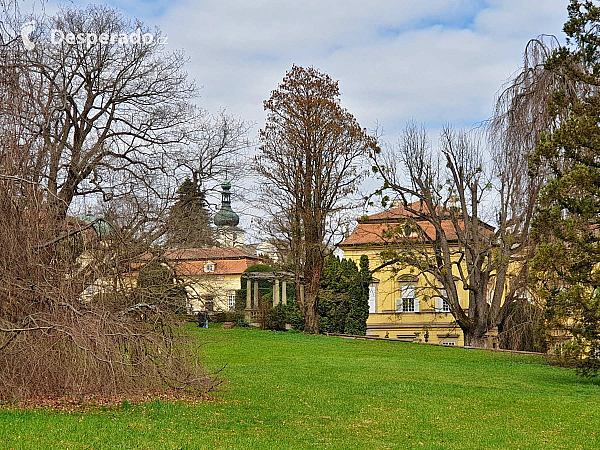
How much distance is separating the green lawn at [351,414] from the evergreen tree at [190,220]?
4241mm

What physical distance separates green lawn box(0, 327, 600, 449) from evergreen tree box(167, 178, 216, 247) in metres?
4.24

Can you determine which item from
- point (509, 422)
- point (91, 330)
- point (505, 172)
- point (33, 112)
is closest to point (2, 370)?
point (91, 330)

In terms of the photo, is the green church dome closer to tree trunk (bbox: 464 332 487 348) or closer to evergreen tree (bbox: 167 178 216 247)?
evergreen tree (bbox: 167 178 216 247)

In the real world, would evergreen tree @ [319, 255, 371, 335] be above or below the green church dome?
below

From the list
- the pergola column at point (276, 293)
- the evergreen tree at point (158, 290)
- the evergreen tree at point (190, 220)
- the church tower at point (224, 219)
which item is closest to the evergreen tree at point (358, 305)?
the pergola column at point (276, 293)

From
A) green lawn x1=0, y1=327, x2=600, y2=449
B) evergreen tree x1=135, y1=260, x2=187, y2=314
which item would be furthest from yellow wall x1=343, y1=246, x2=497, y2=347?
evergreen tree x1=135, y1=260, x2=187, y2=314

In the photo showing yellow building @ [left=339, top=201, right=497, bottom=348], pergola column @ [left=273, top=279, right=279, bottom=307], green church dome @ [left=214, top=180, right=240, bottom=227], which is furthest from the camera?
yellow building @ [left=339, top=201, right=497, bottom=348]

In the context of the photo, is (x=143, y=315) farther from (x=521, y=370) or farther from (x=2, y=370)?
(x=521, y=370)

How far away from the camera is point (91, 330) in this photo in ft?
34.7

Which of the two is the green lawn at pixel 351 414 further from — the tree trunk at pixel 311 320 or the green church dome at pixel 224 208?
the tree trunk at pixel 311 320

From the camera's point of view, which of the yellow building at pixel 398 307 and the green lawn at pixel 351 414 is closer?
the green lawn at pixel 351 414

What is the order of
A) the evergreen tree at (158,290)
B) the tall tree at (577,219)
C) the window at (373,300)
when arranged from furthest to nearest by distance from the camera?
1. the window at (373,300)
2. the tall tree at (577,219)
3. the evergreen tree at (158,290)

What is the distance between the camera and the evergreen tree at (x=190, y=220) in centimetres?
2416

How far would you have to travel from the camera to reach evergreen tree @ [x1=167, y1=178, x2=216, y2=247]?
24156 mm
